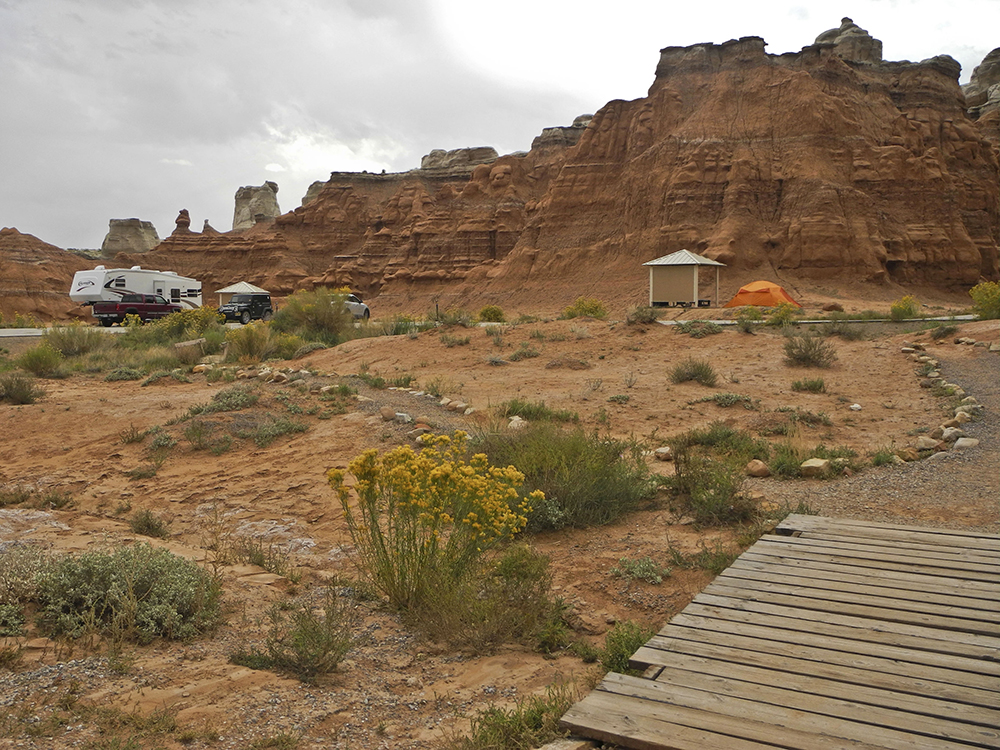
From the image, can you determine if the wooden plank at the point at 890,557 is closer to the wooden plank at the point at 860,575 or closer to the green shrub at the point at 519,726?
the wooden plank at the point at 860,575

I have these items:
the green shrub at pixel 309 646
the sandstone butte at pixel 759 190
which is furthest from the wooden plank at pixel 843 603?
the sandstone butte at pixel 759 190

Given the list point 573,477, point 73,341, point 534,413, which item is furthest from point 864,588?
point 73,341

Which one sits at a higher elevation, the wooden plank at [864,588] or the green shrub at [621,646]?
the wooden plank at [864,588]

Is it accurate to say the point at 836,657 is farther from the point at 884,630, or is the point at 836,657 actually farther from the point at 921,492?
the point at 921,492

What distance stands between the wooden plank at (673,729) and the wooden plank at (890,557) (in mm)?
2118

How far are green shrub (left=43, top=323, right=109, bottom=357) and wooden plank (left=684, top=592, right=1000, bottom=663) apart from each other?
2069 centimetres

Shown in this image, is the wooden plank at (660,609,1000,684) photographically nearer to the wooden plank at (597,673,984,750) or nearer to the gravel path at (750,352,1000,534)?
the wooden plank at (597,673,984,750)

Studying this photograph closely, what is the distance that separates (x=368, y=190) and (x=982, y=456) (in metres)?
69.3

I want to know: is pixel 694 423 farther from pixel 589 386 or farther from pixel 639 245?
pixel 639 245

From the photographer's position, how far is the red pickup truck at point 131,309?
3491 cm

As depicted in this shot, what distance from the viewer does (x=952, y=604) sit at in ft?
13.1

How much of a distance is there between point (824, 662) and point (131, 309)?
36705mm

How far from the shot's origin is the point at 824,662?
3.40 meters

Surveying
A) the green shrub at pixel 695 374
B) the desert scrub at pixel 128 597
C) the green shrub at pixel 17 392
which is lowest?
the desert scrub at pixel 128 597
